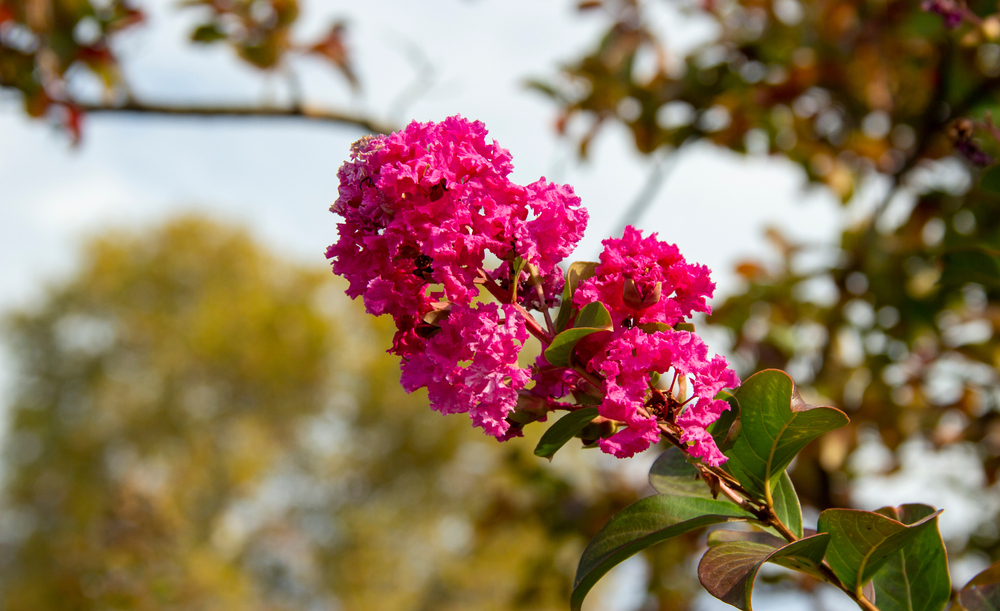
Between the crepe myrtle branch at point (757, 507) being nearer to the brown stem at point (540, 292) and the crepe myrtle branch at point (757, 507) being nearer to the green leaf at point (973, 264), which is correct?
the brown stem at point (540, 292)

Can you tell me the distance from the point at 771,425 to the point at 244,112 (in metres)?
2.58

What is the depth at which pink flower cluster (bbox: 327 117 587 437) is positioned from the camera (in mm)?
719

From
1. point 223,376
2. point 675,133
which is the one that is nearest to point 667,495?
point 675,133

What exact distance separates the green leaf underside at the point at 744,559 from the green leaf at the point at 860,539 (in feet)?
0.14

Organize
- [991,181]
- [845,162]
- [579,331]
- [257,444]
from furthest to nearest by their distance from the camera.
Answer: [257,444], [845,162], [991,181], [579,331]

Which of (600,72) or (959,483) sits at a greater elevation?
(600,72)

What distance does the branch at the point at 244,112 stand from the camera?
2.70 meters

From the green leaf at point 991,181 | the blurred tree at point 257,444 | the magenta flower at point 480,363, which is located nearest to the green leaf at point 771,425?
the magenta flower at point 480,363

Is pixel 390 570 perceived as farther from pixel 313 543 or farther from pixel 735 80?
pixel 735 80

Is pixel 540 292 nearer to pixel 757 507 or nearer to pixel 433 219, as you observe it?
pixel 433 219

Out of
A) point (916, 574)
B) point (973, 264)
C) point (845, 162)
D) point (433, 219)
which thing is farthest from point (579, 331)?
point (845, 162)

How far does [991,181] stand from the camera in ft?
3.47

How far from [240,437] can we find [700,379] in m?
19.7

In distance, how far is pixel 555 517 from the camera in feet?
9.77
